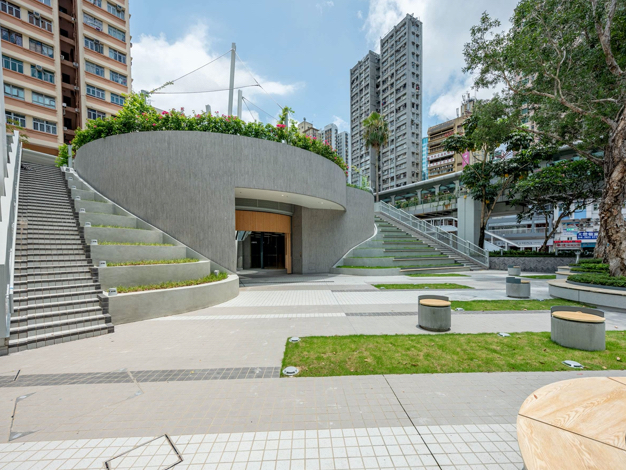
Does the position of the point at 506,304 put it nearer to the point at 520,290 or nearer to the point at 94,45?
the point at 520,290

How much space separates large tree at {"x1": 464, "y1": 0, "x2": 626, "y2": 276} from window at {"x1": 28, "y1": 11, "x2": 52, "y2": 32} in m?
41.8

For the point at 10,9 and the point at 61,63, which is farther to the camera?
the point at 61,63

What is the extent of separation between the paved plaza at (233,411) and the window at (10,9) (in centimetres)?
4076

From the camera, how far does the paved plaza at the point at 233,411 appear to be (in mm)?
2709

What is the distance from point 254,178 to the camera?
12.8 meters

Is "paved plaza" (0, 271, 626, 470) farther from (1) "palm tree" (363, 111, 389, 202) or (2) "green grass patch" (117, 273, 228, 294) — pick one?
(1) "palm tree" (363, 111, 389, 202)

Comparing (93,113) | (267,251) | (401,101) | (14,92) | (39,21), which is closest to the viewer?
(267,251)

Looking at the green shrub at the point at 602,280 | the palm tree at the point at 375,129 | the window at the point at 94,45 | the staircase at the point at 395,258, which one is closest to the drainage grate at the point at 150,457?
the green shrub at the point at 602,280

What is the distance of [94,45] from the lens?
33.5 metres

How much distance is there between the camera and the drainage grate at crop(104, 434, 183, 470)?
2590mm

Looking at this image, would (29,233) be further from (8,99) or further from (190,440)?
(8,99)

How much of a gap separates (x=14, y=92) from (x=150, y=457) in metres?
40.2

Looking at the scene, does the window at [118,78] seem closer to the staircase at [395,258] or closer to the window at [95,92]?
the window at [95,92]

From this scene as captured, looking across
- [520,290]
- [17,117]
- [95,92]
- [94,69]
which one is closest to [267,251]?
[520,290]
